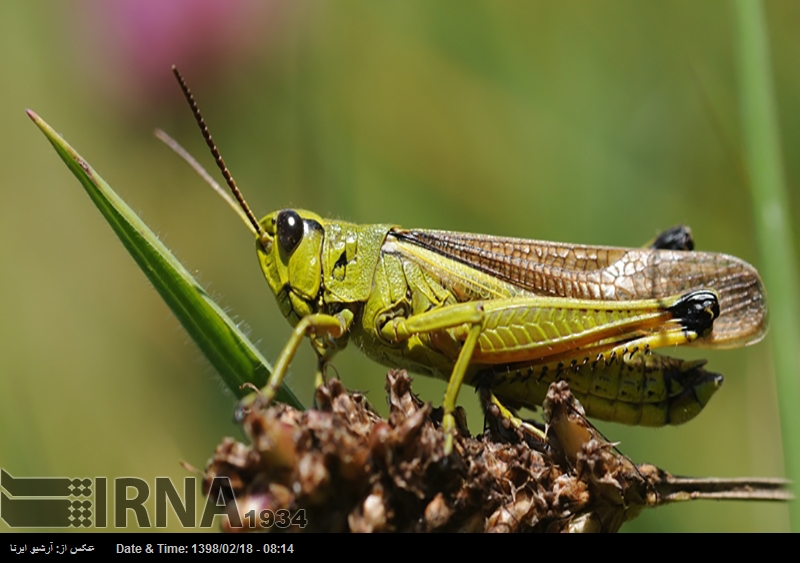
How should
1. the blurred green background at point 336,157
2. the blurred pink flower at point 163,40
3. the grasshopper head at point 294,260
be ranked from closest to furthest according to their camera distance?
the grasshopper head at point 294,260
the blurred green background at point 336,157
the blurred pink flower at point 163,40

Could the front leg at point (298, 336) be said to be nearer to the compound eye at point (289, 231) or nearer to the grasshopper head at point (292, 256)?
the grasshopper head at point (292, 256)

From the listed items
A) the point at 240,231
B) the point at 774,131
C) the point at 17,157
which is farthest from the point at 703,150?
the point at 17,157
